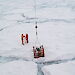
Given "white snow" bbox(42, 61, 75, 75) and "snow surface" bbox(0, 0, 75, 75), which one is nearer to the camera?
"white snow" bbox(42, 61, 75, 75)

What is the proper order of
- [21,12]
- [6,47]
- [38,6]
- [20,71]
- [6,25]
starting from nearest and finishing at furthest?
1. [20,71]
2. [6,47]
3. [6,25]
4. [21,12]
5. [38,6]

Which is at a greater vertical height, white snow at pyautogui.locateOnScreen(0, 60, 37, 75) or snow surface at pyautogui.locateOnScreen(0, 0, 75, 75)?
snow surface at pyautogui.locateOnScreen(0, 0, 75, 75)

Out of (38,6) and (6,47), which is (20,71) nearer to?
(6,47)

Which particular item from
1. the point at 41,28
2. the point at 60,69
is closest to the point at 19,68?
the point at 60,69

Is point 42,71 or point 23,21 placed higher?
point 23,21

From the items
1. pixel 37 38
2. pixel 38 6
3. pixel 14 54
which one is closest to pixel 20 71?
pixel 14 54

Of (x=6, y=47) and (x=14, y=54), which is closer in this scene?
(x=14, y=54)

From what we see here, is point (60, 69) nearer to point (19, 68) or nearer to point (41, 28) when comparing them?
point (19, 68)

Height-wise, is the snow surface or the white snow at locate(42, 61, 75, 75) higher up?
the snow surface
